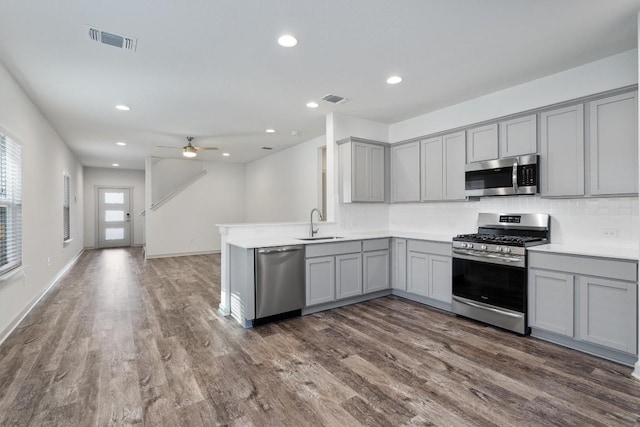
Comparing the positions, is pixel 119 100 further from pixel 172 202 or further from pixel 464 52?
pixel 172 202

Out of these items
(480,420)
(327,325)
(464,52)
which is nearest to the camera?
(480,420)

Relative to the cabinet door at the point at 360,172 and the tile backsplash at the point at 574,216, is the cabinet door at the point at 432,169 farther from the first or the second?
the cabinet door at the point at 360,172

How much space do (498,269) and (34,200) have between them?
5785 mm

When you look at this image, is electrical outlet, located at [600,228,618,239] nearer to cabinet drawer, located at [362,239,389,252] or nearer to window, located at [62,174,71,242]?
cabinet drawer, located at [362,239,389,252]

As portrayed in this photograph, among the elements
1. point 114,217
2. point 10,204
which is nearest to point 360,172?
point 10,204

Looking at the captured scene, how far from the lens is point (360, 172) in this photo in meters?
4.70

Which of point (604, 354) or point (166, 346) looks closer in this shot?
point (604, 354)

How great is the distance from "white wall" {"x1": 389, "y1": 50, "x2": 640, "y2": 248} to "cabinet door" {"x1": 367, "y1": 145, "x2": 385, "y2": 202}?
0.72 meters

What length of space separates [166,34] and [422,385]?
11.0 feet

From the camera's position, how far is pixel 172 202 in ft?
28.3

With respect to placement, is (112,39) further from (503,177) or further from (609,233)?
(609,233)

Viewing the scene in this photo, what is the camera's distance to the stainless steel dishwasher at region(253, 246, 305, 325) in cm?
346

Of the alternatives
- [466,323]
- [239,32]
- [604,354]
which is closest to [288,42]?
[239,32]

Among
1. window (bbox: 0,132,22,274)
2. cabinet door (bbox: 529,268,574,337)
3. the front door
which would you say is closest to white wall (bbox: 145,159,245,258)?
the front door
